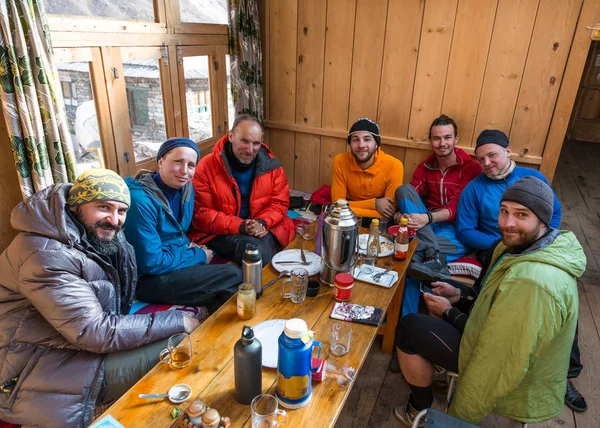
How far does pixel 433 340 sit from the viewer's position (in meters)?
1.68

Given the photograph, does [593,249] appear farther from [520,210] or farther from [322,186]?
[520,210]

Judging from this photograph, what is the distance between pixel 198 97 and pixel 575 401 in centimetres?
320

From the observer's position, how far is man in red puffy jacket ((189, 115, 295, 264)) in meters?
2.62

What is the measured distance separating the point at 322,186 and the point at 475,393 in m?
2.48

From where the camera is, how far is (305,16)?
3500 mm

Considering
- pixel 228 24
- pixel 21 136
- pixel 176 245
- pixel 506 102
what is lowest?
pixel 176 245

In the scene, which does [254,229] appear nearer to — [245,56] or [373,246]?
[373,246]

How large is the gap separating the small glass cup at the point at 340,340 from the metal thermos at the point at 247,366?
0.32 meters

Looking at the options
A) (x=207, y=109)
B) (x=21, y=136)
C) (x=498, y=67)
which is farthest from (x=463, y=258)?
(x=21, y=136)

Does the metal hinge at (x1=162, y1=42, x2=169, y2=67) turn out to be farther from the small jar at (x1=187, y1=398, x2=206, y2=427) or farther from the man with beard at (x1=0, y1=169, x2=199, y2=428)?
the small jar at (x1=187, y1=398, x2=206, y2=427)

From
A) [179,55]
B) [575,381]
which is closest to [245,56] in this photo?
[179,55]

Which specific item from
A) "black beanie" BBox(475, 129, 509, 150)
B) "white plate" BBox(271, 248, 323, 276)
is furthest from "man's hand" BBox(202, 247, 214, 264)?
"black beanie" BBox(475, 129, 509, 150)

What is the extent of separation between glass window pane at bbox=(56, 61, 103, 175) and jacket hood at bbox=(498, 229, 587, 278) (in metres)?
2.28

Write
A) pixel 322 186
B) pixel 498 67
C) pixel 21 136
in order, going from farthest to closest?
1. pixel 322 186
2. pixel 498 67
3. pixel 21 136
